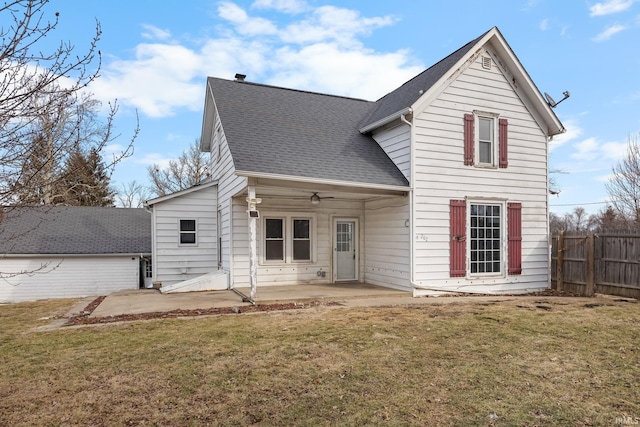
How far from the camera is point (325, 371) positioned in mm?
4516

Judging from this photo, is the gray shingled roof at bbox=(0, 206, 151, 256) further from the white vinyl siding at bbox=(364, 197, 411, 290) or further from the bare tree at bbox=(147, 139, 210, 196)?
the bare tree at bbox=(147, 139, 210, 196)

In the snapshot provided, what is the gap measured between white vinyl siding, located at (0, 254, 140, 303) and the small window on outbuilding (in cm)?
609

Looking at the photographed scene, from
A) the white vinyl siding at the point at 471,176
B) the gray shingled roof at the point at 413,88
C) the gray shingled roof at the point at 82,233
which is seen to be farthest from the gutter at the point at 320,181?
the gray shingled roof at the point at 82,233

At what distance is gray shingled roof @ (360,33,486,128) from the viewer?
10484 millimetres

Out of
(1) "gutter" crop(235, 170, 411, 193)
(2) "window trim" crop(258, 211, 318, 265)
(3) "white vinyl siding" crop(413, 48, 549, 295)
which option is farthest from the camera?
(2) "window trim" crop(258, 211, 318, 265)

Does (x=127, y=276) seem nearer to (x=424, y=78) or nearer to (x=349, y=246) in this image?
(x=349, y=246)

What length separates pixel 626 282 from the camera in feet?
33.0

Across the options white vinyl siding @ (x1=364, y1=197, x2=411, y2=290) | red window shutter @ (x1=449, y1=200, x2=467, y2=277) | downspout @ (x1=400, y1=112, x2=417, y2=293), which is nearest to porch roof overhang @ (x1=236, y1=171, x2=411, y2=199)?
downspout @ (x1=400, y1=112, x2=417, y2=293)

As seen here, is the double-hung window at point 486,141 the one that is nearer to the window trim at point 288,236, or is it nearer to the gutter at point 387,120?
the gutter at point 387,120

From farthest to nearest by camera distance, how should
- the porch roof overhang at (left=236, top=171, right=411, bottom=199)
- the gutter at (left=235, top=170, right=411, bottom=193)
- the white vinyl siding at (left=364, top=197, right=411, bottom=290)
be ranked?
the white vinyl siding at (left=364, top=197, right=411, bottom=290) → the porch roof overhang at (left=236, top=171, right=411, bottom=199) → the gutter at (left=235, top=170, right=411, bottom=193)

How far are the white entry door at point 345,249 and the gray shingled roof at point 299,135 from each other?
2388 mm

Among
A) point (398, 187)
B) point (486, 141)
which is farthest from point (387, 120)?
point (486, 141)

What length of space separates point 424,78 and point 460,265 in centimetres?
525

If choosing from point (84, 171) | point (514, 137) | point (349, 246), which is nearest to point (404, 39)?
point (514, 137)
